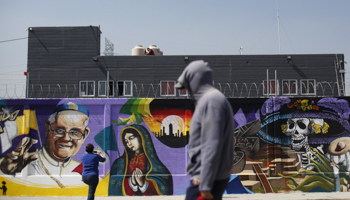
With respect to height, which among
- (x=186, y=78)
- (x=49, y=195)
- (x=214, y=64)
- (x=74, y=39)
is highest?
(x=74, y=39)

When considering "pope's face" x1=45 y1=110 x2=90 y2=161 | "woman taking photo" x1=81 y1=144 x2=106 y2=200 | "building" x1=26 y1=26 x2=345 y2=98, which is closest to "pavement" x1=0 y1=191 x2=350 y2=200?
"pope's face" x1=45 y1=110 x2=90 y2=161

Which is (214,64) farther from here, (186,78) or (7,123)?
(186,78)

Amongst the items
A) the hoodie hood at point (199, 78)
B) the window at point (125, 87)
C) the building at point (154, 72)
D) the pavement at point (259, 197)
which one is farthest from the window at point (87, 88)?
the hoodie hood at point (199, 78)

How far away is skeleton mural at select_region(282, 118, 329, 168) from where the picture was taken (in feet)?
32.8

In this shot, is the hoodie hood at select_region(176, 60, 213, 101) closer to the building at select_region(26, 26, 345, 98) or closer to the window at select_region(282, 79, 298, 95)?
the building at select_region(26, 26, 345, 98)

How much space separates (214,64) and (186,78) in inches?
1056

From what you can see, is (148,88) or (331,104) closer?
(331,104)

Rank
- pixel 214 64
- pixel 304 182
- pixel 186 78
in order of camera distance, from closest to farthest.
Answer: pixel 186 78 → pixel 304 182 → pixel 214 64

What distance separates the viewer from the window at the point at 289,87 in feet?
99.7

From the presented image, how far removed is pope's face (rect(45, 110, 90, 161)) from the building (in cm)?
1879

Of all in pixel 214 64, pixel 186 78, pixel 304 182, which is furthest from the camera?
pixel 214 64

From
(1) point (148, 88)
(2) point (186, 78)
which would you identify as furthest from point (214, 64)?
(2) point (186, 78)

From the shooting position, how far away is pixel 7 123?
404 inches

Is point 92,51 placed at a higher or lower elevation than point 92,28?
lower
